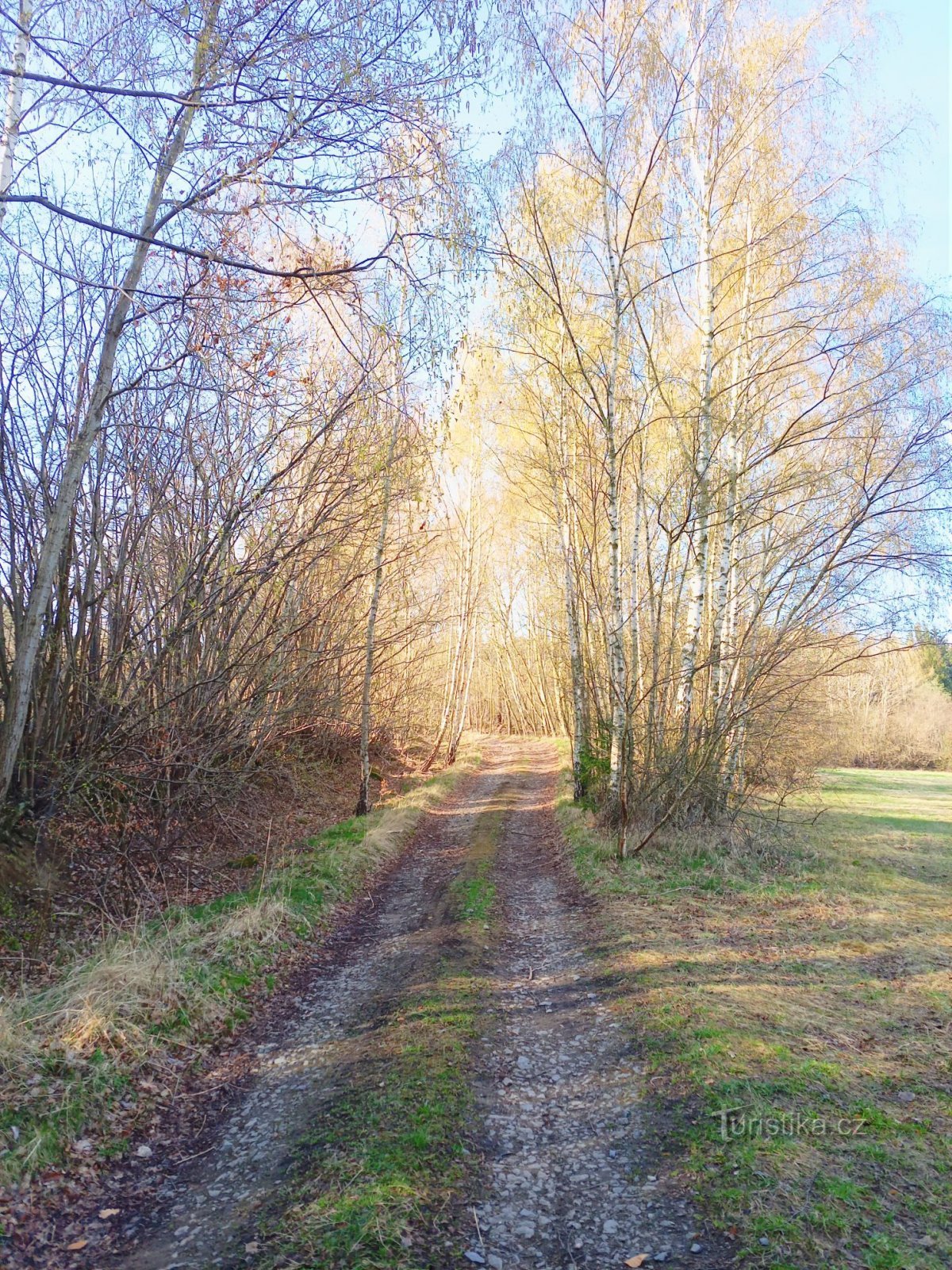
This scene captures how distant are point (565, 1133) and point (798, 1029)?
6.12 ft

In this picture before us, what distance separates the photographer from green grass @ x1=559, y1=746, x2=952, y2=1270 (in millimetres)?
3125

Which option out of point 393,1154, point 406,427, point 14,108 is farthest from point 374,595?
point 393,1154

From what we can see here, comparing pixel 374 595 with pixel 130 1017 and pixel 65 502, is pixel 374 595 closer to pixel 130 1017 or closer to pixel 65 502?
pixel 65 502

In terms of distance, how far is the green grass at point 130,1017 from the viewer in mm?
3773

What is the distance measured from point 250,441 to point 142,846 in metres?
5.13

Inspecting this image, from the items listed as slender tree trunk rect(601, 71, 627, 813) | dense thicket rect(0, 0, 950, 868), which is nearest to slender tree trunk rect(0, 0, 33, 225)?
dense thicket rect(0, 0, 950, 868)

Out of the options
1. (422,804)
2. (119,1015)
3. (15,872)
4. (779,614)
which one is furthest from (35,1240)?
(422,804)

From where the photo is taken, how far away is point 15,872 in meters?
6.66

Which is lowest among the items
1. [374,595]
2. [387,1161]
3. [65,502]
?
[387,1161]

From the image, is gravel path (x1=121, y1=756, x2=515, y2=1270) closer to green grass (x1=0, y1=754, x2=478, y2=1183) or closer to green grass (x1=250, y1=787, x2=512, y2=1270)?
green grass (x1=250, y1=787, x2=512, y2=1270)

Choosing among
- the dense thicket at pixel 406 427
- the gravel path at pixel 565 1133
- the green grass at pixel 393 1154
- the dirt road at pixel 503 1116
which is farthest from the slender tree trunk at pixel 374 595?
the green grass at pixel 393 1154

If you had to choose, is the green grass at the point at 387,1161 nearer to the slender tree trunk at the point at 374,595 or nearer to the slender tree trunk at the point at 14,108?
the slender tree trunk at the point at 14,108

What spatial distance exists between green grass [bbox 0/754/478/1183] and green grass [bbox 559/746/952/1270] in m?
2.90

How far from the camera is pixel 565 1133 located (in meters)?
3.87
